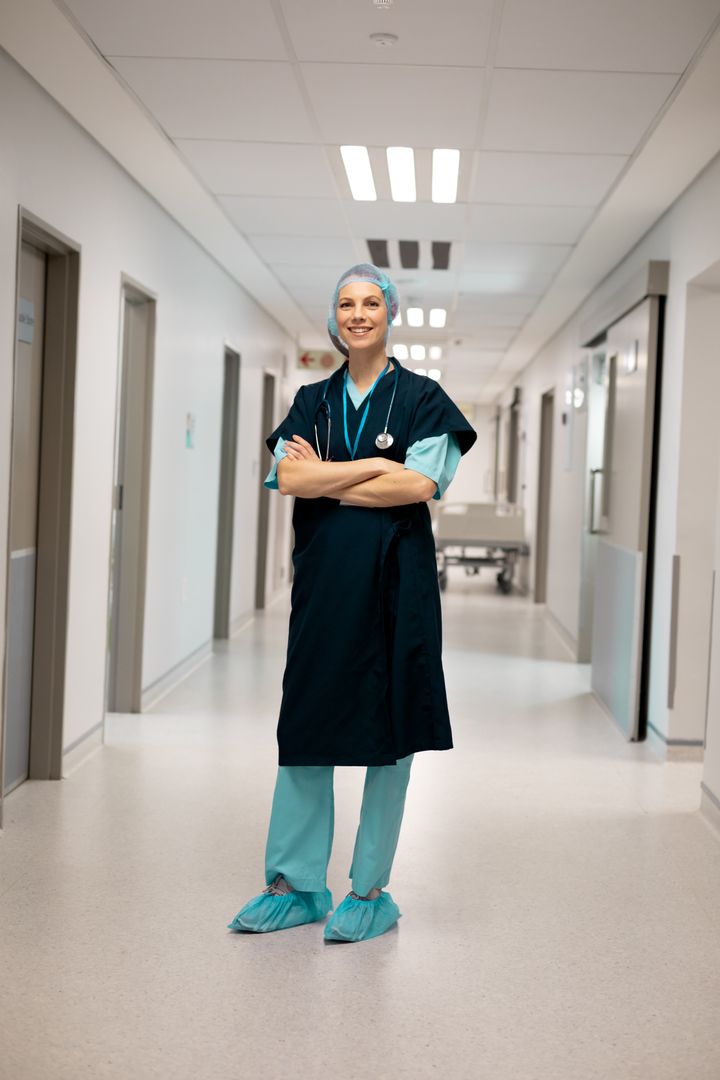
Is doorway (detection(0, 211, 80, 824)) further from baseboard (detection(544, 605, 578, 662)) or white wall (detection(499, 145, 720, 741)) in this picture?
baseboard (detection(544, 605, 578, 662))

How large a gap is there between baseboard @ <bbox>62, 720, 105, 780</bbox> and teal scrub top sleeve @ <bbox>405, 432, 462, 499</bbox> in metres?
2.30

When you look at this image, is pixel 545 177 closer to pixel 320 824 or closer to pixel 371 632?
pixel 371 632

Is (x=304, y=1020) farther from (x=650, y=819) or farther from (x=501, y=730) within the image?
(x=501, y=730)

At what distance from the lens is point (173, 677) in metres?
6.44

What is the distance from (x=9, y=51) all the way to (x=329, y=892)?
2771 mm

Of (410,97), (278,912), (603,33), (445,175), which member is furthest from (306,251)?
(278,912)

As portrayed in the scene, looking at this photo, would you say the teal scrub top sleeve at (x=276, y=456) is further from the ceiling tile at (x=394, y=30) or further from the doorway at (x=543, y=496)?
the doorway at (x=543, y=496)

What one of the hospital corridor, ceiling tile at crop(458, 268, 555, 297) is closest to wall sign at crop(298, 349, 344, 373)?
the hospital corridor

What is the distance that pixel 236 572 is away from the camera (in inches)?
342

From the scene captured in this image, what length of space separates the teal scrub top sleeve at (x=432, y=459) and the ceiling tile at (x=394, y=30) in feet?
4.29

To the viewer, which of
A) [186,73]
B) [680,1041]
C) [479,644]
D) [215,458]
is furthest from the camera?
[479,644]

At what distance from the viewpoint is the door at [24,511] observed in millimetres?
4102

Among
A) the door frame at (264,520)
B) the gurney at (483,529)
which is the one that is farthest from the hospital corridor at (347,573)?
the gurney at (483,529)

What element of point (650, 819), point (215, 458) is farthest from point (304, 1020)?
point (215, 458)
